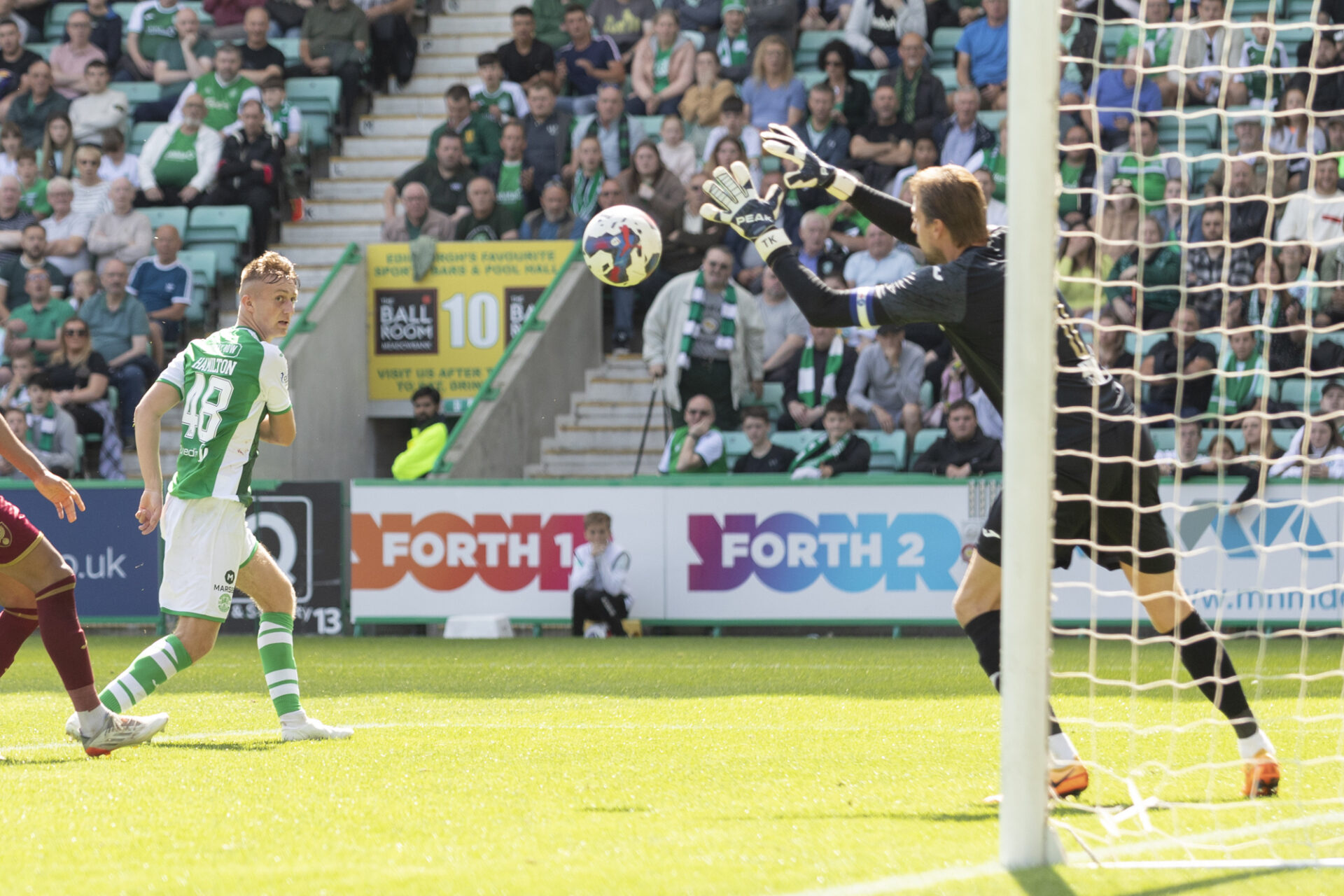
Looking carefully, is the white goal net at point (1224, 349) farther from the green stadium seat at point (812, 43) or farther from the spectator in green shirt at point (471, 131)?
the spectator in green shirt at point (471, 131)

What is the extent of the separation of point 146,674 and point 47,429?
9.39 metres

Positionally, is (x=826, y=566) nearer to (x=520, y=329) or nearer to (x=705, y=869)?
(x=520, y=329)

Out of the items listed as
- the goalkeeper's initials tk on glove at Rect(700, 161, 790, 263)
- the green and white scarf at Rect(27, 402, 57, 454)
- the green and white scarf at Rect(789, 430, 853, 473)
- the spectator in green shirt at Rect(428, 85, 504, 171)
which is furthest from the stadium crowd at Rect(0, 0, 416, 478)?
the goalkeeper's initials tk on glove at Rect(700, 161, 790, 263)

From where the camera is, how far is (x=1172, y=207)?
45.1 feet

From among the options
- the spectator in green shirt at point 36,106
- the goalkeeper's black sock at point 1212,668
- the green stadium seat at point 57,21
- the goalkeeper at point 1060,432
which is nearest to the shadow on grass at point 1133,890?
the goalkeeper at point 1060,432

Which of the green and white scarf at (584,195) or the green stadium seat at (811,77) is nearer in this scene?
the green and white scarf at (584,195)

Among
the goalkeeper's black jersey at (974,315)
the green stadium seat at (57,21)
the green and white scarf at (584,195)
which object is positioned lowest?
the goalkeeper's black jersey at (974,315)

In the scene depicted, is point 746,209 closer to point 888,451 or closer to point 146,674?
point 146,674

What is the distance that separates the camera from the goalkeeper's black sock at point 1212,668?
16.7 feet

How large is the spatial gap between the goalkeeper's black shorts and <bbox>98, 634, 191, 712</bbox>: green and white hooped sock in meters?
3.20

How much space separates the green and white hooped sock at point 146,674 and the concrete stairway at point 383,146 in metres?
10.9

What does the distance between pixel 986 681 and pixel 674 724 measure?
2.60 meters

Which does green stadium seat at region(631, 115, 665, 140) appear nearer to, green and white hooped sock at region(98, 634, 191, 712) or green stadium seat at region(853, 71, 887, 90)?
green stadium seat at region(853, 71, 887, 90)

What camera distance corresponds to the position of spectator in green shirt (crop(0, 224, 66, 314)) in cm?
1645
